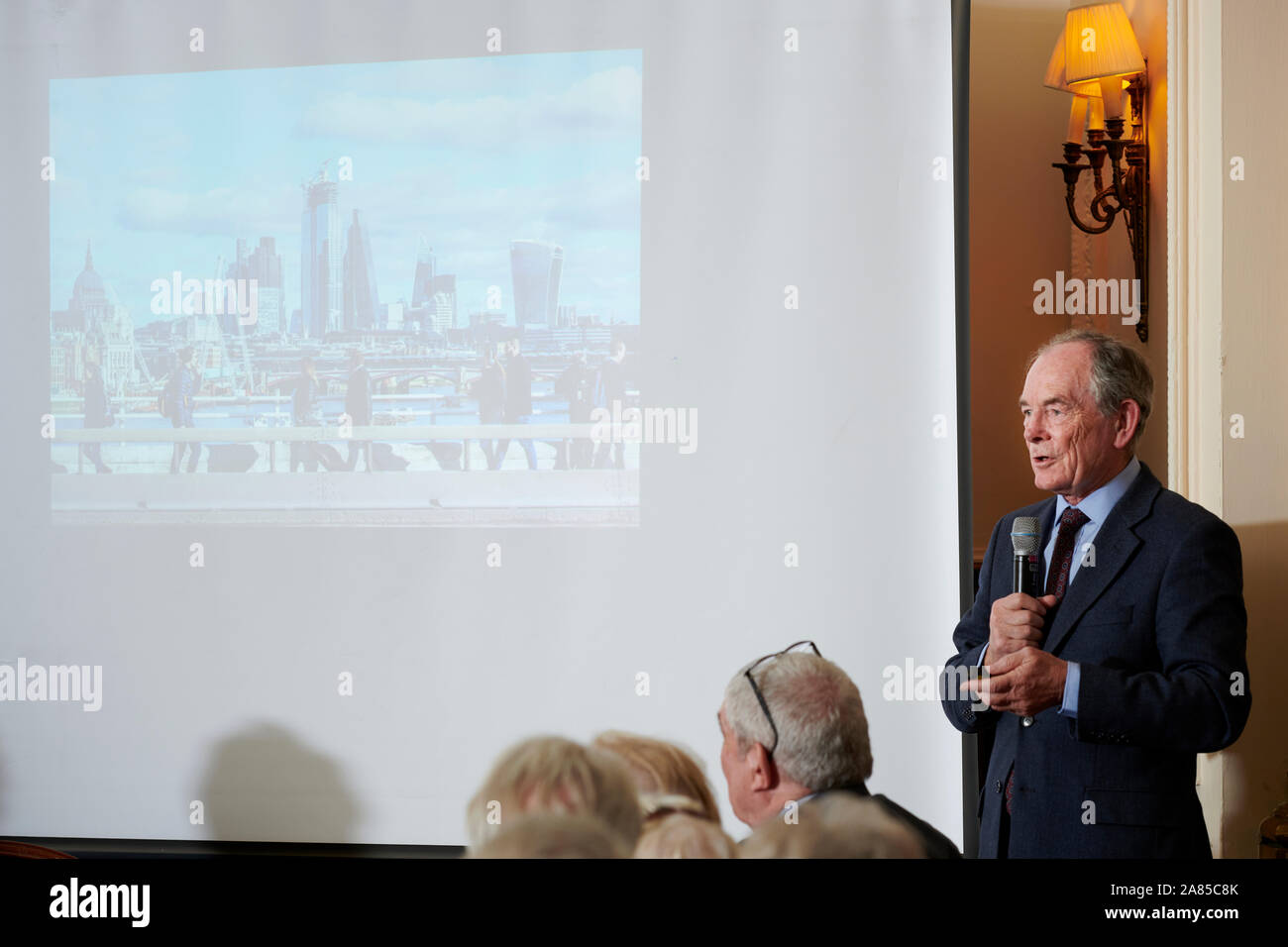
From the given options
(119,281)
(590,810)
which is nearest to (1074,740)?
(590,810)

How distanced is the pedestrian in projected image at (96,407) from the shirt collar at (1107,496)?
2535mm

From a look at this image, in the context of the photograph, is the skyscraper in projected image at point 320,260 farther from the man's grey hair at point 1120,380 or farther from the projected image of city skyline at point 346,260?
the man's grey hair at point 1120,380

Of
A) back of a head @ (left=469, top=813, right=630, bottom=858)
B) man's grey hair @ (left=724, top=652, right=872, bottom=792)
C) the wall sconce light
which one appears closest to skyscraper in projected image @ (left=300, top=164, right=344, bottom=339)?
man's grey hair @ (left=724, top=652, right=872, bottom=792)

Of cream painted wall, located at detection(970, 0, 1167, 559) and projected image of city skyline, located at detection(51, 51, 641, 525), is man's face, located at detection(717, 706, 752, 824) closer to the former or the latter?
projected image of city skyline, located at detection(51, 51, 641, 525)

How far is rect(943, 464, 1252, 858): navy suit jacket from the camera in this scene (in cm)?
166

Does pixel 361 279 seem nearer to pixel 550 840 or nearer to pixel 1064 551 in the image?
pixel 1064 551

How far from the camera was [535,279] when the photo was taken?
9.08 feet

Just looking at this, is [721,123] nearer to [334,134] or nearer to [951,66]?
[951,66]

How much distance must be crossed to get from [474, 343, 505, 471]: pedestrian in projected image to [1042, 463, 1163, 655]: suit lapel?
1524 millimetres

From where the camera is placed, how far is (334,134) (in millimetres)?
2822

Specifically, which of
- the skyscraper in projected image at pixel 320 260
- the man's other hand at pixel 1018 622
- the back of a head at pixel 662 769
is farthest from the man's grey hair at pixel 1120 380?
the skyscraper in projected image at pixel 320 260

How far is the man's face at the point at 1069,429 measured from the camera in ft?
6.03

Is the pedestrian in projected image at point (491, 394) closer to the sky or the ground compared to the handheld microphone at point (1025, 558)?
closer to the sky

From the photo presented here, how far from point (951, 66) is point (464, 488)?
1672 millimetres
